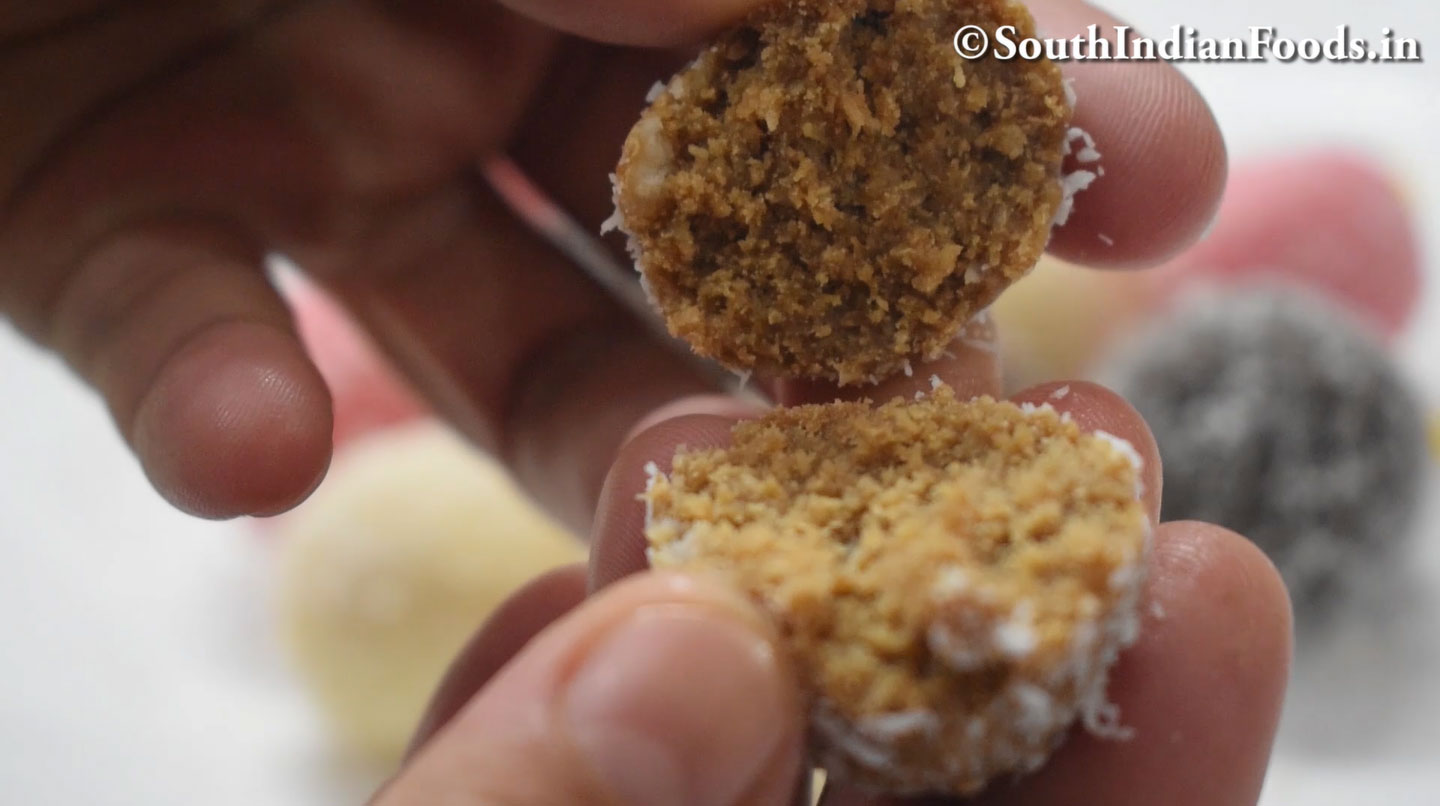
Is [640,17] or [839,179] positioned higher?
[640,17]

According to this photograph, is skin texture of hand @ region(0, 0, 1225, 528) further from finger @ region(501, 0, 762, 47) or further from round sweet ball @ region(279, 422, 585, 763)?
round sweet ball @ region(279, 422, 585, 763)

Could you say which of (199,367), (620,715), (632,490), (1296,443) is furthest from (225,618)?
(1296,443)

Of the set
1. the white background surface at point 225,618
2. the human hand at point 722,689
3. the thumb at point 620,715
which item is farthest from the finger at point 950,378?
the white background surface at point 225,618

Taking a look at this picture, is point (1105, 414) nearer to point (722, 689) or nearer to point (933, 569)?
point (933, 569)

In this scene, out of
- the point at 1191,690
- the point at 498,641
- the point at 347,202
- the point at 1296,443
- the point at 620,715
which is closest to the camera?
the point at 620,715

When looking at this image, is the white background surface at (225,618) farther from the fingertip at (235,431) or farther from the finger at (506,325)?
the fingertip at (235,431)

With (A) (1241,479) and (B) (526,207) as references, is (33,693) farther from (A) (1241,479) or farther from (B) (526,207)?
(A) (1241,479)

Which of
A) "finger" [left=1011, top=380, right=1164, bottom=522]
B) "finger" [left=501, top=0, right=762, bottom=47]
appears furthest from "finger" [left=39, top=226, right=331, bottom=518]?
"finger" [left=1011, top=380, right=1164, bottom=522]
